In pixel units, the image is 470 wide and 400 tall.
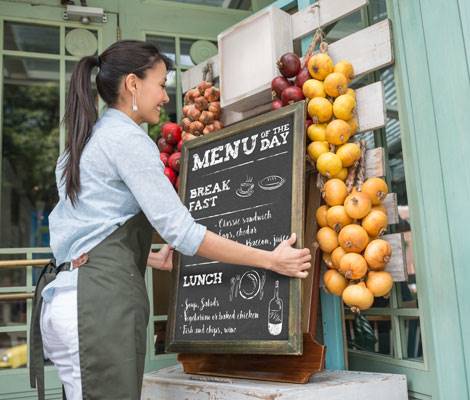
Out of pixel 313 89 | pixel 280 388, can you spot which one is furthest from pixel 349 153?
pixel 280 388

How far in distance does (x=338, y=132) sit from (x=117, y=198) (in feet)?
2.93

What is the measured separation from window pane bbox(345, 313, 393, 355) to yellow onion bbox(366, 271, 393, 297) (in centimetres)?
67

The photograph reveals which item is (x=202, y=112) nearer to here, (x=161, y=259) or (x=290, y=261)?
(x=161, y=259)

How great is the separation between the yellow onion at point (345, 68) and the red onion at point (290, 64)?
19 centimetres

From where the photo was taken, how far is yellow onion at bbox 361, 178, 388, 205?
2.00 metres

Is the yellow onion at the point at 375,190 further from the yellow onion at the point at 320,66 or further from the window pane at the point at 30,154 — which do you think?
→ the window pane at the point at 30,154

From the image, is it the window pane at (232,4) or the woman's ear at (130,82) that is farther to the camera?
the window pane at (232,4)

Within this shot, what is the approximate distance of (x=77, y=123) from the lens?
5.60ft

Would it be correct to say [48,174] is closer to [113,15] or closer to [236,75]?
[113,15]

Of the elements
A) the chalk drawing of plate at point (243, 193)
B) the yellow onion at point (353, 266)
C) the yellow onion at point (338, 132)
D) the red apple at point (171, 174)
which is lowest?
the yellow onion at point (353, 266)

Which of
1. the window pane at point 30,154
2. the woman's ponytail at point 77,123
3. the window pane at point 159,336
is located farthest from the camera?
the window pane at point 30,154

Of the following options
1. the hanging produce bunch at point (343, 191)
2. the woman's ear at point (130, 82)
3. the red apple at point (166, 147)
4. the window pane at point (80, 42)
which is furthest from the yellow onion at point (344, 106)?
the window pane at point (80, 42)

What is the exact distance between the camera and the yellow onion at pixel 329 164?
2029 mm

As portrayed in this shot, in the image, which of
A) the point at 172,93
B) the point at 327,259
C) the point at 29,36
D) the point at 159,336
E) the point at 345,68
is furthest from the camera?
the point at 172,93
